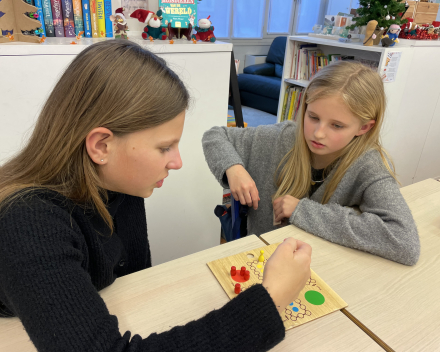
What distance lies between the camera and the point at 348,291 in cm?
78

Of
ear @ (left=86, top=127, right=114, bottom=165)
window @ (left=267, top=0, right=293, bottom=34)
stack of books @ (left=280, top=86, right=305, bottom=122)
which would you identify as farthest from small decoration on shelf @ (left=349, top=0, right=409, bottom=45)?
window @ (left=267, top=0, right=293, bottom=34)

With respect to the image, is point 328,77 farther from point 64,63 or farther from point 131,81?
point 64,63

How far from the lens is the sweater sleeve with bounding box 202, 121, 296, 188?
4.17ft

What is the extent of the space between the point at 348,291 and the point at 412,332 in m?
A: 0.14

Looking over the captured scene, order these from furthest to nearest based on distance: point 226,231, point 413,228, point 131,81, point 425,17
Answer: point 425,17, point 226,231, point 413,228, point 131,81

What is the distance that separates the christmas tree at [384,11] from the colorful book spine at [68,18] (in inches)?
65.2

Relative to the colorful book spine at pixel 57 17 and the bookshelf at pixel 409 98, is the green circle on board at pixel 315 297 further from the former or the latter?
the bookshelf at pixel 409 98

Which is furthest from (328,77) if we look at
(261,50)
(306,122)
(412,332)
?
(261,50)

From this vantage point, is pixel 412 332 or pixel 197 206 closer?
pixel 412 332

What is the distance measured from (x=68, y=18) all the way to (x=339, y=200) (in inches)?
52.5

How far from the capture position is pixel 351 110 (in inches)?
42.1

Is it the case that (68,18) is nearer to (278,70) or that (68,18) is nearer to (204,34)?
(204,34)

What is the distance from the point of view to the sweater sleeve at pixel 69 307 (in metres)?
0.52

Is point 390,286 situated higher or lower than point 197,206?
higher
